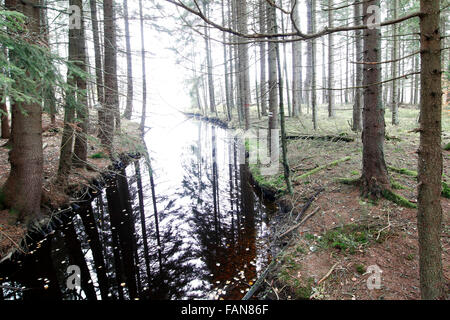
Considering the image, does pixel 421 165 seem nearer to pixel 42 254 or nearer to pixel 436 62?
pixel 436 62

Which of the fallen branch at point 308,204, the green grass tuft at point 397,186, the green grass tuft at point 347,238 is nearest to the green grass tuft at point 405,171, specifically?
the green grass tuft at point 397,186

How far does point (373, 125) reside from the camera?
5.43 m

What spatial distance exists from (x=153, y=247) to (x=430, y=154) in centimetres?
543

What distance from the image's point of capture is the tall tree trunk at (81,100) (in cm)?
631

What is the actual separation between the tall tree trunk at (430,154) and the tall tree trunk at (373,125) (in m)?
3.02

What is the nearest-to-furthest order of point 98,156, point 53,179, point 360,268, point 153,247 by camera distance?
1. point 360,268
2. point 153,247
3. point 53,179
4. point 98,156

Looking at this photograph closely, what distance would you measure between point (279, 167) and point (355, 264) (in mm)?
5198

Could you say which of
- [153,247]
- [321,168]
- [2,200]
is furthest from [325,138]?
[2,200]

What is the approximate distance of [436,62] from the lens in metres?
2.28

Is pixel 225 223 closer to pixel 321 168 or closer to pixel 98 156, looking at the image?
pixel 321 168

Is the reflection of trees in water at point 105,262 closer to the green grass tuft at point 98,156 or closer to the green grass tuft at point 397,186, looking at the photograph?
the green grass tuft at point 98,156

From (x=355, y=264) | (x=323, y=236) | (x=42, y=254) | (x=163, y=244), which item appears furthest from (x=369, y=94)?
(x=42, y=254)

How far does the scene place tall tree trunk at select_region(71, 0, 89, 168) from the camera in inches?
248

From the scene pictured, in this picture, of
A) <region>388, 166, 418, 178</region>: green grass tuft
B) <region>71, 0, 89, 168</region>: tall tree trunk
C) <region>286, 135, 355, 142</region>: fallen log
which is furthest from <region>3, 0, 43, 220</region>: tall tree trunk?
<region>286, 135, 355, 142</region>: fallen log
